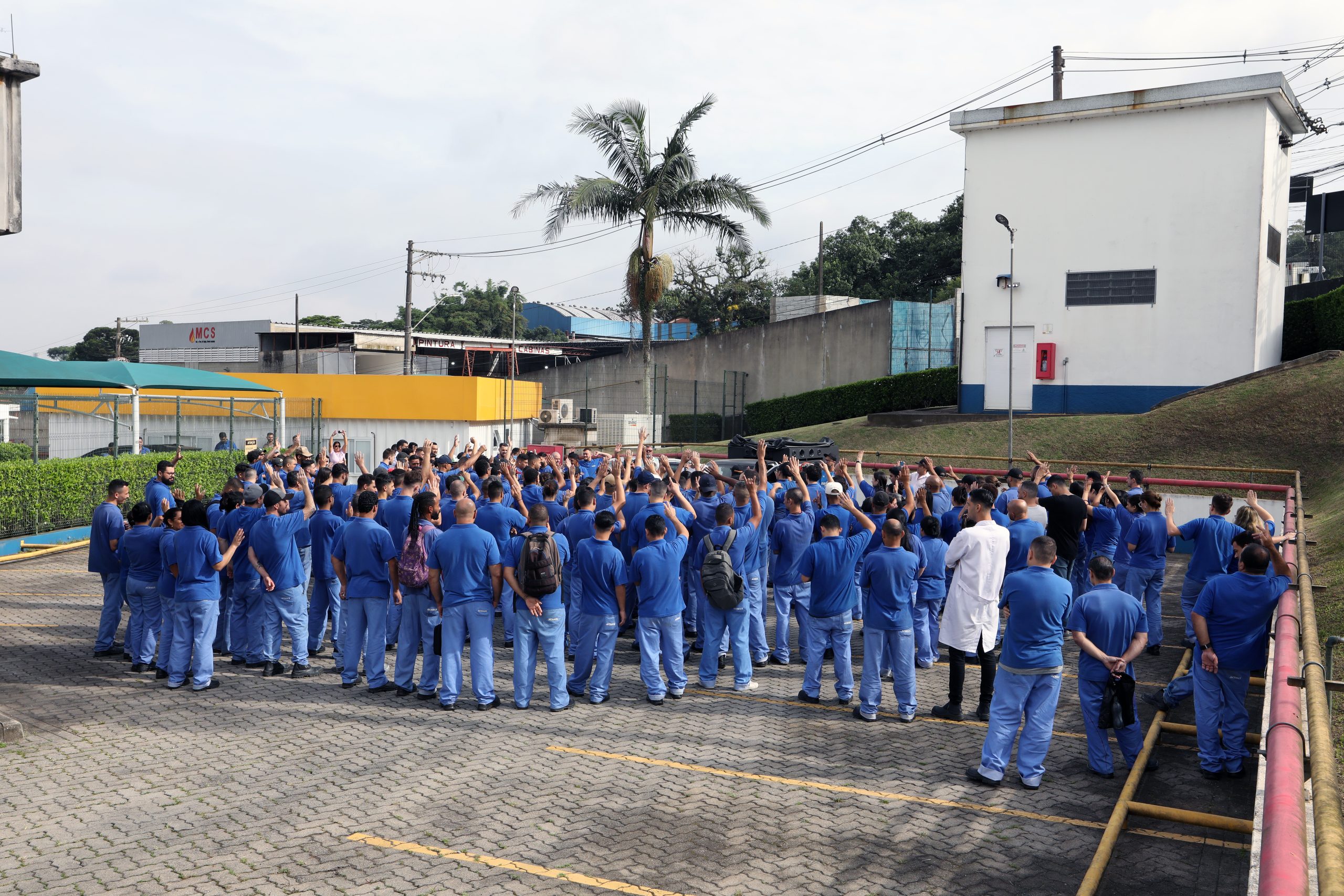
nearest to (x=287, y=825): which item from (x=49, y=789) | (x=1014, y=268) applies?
(x=49, y=789)

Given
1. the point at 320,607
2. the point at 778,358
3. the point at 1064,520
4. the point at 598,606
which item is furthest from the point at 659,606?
the point at 778,358

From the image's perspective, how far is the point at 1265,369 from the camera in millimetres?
25156

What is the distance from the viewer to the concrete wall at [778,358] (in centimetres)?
3559

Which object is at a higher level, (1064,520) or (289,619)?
(1064,520)

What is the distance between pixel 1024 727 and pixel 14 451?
2244cm

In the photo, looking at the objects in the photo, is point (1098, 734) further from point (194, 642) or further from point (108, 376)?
point (108, 376)

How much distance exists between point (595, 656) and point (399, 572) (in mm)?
1947

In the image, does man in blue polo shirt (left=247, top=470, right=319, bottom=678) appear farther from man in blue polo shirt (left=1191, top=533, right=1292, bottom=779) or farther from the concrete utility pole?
man in blue polo shirt (left=1191, top=533, right=1292, bottom=779)

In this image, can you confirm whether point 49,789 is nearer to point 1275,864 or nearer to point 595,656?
point 595,656

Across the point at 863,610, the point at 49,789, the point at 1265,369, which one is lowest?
the point at 49,789

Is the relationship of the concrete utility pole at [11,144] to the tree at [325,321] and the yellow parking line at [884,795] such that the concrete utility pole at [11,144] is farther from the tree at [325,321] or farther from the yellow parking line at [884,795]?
the tree at [325,321]

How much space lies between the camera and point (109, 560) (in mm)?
9969

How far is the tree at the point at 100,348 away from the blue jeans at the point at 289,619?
69532 millimetres

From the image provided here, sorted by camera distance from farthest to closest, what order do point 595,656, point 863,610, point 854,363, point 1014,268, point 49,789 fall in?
point 854,363
point 1014,268
point 595,656
point 863,610
point 49,789
